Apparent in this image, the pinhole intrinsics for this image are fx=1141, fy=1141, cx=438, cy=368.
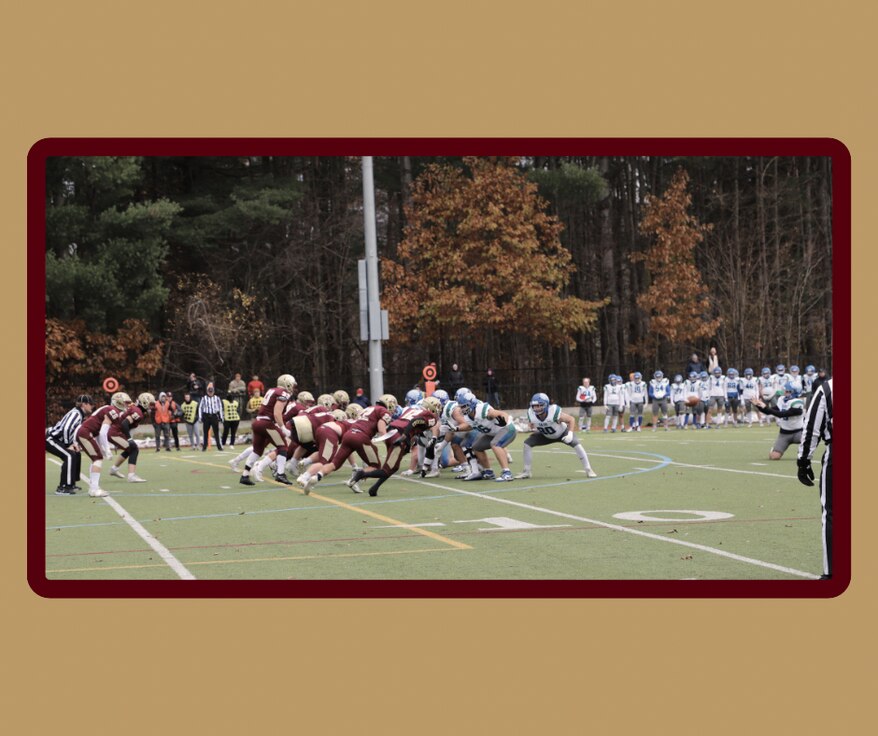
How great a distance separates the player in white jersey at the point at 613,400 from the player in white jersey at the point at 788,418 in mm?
6133

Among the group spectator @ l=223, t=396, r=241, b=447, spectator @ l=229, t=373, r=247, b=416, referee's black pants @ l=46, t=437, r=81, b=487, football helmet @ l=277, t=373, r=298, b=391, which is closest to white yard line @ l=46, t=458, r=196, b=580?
referee's black pants @ l=46, t=437, r=81, b=487

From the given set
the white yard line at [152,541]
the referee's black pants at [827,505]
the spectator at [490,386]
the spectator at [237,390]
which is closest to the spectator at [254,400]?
the spectator at [237,390]

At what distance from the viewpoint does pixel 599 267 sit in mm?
25547

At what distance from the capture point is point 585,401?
2866 centimetres

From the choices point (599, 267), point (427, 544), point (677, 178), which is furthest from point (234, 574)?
point (599, 267)

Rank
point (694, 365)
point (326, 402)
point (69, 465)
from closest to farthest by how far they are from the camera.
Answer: point (69, 465)
point (326, 402)
point (694, 365)

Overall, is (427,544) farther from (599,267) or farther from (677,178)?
(599,267)

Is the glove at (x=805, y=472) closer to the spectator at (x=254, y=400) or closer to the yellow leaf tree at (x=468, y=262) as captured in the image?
the yellow leaf tree at (x=468, y=262)

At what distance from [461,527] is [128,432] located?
816 centimetres

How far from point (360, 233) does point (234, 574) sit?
15275mm

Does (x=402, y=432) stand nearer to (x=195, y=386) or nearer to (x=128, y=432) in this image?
(x=128, y=432)

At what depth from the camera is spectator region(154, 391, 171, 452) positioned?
24673mm

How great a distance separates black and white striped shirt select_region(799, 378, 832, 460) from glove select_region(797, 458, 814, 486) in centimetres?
9

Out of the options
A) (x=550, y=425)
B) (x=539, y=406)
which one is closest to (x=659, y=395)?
(x=550, y=425)
